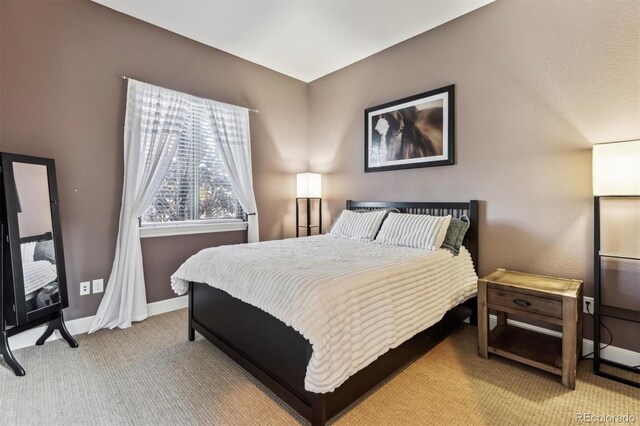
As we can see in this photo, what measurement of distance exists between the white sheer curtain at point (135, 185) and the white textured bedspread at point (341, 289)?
677 millimetres

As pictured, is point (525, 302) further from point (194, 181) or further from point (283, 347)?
point (194, 181)

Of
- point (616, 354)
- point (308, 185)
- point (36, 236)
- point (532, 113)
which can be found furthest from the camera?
point (308, 185)

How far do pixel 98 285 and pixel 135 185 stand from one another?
959 millimetres

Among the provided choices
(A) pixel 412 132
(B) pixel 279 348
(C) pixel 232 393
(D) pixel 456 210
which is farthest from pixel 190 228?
(D) pixel 456 210

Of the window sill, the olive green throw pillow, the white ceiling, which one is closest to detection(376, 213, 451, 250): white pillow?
the olive green throw pillow

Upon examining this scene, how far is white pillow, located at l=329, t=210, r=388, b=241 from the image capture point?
308cm

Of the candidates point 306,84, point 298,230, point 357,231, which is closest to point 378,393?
point 357,231

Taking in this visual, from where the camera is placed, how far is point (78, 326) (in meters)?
2.63

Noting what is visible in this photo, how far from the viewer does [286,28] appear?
10.0ft

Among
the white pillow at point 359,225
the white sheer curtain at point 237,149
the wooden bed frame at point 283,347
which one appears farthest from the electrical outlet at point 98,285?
the white pillow at point 359,225

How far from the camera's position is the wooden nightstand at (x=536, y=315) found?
185 cm

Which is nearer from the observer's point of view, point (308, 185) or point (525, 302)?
point (525, 302)

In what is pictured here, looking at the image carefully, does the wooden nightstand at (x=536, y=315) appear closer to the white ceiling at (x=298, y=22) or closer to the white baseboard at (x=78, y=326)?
the white ceiling at (x=298, y=22)

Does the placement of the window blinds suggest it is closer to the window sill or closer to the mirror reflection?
the window sill
